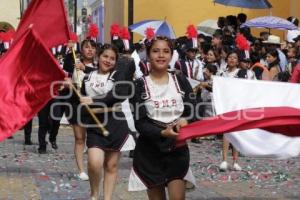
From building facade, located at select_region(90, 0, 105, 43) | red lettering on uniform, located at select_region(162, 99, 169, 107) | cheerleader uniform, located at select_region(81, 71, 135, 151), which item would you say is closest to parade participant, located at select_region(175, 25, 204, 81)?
cheerleader uniform, located at select_region(81, 71, 135, 151)

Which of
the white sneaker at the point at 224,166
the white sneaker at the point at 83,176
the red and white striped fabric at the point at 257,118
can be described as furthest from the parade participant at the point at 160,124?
the white sneaker at the point at 224,166

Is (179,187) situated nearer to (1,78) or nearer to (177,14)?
(1,78)

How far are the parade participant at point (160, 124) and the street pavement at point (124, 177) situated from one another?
275 centimetres

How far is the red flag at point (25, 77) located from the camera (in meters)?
7.88

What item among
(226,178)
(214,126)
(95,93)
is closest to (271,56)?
(226,178)

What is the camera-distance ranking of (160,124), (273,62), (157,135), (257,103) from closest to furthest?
1. (157,135)
2. (160,124)
3. (257,103)
4. (273,62)

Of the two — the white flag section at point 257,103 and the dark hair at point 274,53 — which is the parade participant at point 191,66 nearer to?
the dark hair at point 274,53

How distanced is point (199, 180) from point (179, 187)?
438 cm

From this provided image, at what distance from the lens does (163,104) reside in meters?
6.55

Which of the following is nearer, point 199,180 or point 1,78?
point 1,78

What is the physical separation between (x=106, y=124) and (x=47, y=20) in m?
1.35

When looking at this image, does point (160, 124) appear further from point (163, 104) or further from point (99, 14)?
point (99, 14)

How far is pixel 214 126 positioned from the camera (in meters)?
6.26

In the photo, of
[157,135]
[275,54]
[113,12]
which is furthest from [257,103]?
[113,12]
